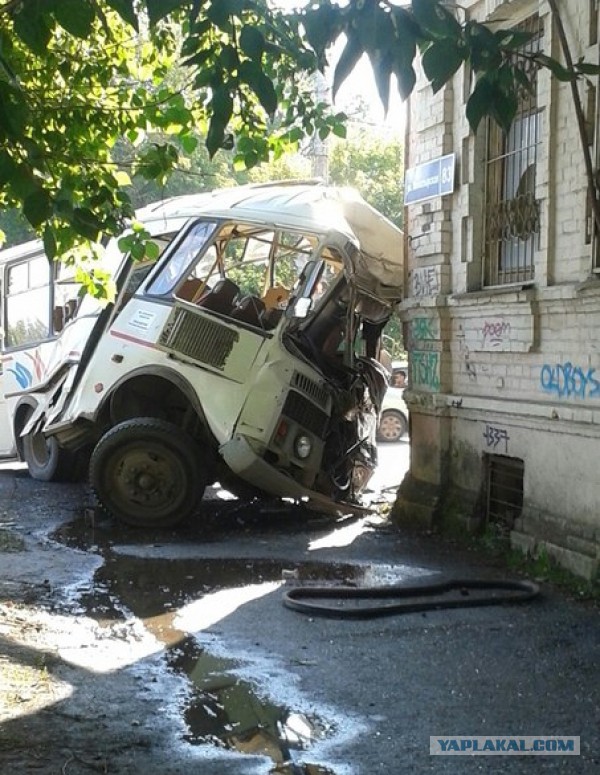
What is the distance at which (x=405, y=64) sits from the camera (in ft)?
9.00

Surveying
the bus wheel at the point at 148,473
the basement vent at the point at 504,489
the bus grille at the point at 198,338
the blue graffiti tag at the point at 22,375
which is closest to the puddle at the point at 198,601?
the bus wheel at the point at 148,473

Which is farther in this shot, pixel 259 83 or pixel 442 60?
pixel 259 83

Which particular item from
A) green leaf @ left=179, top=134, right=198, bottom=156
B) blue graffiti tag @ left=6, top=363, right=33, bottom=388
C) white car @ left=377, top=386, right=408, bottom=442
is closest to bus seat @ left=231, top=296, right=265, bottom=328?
green leaf @ left=179, top=134, right=198, bottom=156

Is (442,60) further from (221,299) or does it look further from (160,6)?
(221,299)

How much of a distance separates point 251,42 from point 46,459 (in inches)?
371

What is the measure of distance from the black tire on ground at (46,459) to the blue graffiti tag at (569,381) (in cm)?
604

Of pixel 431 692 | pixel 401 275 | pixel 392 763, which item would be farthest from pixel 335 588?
pixel 401 275

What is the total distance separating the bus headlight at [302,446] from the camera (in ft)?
28.6

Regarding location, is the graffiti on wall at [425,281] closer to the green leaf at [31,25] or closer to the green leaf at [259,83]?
the green leaf at [259,83]

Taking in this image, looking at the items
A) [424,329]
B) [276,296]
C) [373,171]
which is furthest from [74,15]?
[373,171]

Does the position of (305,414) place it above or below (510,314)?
below

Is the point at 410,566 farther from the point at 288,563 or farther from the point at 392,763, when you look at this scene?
the point at 392,763

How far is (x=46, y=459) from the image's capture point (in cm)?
1168

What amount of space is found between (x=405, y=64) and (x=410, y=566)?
535 centimetres
